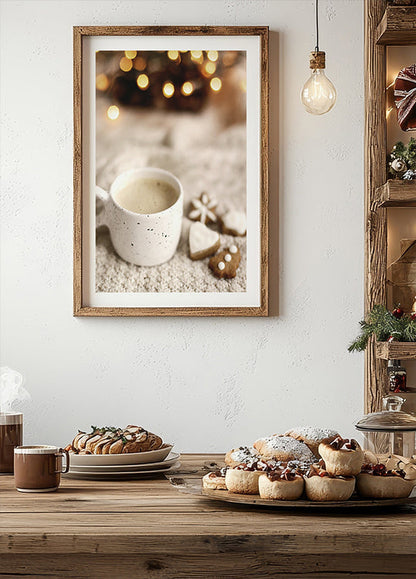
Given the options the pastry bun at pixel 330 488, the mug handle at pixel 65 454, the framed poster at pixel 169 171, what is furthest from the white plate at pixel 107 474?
the framed poster at pixel 169 171

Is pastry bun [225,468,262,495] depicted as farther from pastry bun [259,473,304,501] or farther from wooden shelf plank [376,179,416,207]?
wooden shelf plank [376,179,416,207]

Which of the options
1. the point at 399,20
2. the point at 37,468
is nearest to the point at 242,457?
the point at 37,468

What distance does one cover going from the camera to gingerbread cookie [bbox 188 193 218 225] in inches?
124

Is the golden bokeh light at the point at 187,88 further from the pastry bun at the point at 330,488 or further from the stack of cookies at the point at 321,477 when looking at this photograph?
the pastry bun at the point at 330,488

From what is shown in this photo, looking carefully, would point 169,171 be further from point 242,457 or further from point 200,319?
point 242,457

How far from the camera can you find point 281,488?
58.3 inches

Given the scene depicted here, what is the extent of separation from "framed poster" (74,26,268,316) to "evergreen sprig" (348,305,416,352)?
426 mm

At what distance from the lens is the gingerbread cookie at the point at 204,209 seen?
316cm

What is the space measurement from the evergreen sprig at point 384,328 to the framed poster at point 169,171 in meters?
0.43

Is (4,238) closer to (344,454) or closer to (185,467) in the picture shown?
(185,467)

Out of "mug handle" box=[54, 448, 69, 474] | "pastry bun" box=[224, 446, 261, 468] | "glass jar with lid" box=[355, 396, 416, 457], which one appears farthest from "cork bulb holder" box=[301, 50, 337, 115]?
"mug handle" box=[54, 448, 69, 474]

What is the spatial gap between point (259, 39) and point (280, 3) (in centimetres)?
17

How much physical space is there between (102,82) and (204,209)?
25.3 inches

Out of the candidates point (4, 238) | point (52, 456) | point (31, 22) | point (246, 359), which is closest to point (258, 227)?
point (246, 359)
